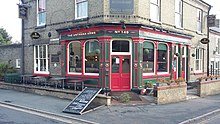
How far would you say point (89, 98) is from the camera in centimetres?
1068

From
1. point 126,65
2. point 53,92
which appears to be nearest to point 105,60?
point 126,65

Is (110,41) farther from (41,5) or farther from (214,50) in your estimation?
(214,50)

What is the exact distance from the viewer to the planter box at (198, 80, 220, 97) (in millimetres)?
14668

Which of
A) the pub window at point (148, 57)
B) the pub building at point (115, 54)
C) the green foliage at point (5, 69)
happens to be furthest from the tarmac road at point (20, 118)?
the green foliage at point (5, 69)

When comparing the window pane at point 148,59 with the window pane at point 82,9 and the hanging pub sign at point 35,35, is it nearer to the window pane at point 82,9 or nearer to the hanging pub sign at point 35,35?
the window pane at point 82,9

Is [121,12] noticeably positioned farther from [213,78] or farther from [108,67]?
[213,78]

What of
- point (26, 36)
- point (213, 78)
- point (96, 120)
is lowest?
point (96, 120)

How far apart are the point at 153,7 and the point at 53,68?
8.41 metres

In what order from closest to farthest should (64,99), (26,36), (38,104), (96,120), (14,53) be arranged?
(96,120)
(38,104)
(64,99)
(26,36)
(14,53)

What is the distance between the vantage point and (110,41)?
13.7 m

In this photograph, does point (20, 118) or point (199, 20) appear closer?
point (20, 118)

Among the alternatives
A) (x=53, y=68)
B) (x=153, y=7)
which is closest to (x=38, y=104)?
(x=53, y=68)

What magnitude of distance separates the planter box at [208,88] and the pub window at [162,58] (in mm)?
2903

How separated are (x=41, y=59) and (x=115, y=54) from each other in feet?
24.1
